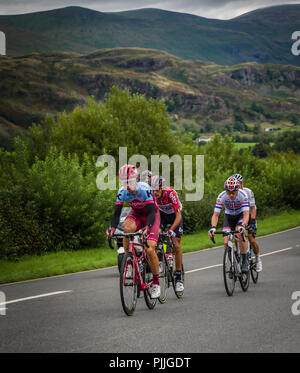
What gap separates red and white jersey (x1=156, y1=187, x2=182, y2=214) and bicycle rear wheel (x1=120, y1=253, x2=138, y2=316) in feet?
7.31

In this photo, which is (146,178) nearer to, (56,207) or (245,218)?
(245,218)

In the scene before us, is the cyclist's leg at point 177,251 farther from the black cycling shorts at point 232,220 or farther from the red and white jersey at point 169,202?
the black cycling shorts at point 232,220

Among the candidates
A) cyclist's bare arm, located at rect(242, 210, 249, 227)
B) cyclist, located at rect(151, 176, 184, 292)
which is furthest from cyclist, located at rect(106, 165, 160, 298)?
cyclist's bare arm, located at rect(242, 210, 249, 227)

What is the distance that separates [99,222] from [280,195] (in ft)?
101

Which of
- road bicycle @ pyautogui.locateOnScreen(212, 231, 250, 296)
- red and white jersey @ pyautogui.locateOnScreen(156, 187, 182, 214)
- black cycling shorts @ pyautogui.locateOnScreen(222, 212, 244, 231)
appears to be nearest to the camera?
road bicycle @ pyautogui.locateOnScreen(212, 231, 250, 296)

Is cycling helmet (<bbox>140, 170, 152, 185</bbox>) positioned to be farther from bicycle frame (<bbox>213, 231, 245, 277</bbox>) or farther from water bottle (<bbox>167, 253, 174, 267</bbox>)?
bicycle frame (<bbox>213, 231, 245, 277</bbox>)

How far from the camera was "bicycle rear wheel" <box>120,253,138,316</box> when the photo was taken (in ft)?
24.9

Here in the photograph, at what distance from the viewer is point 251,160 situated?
55406mm

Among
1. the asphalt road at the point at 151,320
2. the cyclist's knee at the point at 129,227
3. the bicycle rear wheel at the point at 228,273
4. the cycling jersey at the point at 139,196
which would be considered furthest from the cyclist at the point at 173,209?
the cycling jersey at the point at 139,196

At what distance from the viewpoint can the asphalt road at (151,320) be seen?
19.8 feet

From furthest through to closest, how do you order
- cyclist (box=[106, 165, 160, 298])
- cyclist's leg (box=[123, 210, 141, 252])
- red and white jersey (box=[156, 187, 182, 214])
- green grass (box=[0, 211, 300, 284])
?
green grass (box=[0, 211, 300, 284]) → red and white jersey (box=[156, 187, 182, 214]) → cyclist's leg (box=[123, 210, 141, 252]) → cyclist (box=[106, 165, 160, 298])

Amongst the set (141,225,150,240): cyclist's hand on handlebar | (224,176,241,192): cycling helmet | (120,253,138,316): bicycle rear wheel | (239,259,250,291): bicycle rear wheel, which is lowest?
(239,259,250,291): bicycle rear wheel
